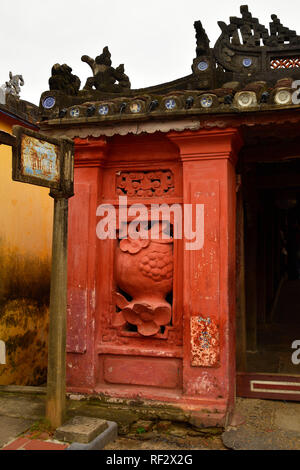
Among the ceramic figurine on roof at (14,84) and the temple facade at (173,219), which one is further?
the ceramic figurine on roof at (14,84)

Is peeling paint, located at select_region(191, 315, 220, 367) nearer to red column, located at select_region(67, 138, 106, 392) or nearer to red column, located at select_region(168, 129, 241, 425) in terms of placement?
red column, located at select_region(168, 129, 241, 425)

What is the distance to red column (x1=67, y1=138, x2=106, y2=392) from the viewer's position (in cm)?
562

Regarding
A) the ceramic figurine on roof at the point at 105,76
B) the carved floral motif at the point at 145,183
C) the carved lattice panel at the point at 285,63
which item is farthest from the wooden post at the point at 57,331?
the carved lattice panel at the point at 285,63

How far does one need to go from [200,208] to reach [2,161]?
4.04 metres

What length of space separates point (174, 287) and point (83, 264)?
1.23m

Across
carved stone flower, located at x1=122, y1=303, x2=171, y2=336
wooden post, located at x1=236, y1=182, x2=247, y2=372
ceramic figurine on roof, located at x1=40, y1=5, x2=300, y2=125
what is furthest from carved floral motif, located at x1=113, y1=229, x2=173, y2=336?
ceramic figurine on roof, located at x1=40, y1=5, x2=300, y2=125

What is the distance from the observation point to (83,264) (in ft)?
18.8

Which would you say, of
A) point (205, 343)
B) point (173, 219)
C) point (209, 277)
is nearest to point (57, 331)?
point (205, 343)

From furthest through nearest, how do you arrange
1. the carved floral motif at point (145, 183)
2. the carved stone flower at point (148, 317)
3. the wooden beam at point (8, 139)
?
1. the carved floral motif at point (145, 183)
2. the carved stone flower at point (148, 317)
3. the wooden beam at point (8, 139)

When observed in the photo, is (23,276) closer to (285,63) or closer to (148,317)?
(148,317)

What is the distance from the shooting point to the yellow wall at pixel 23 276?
778 centimetres

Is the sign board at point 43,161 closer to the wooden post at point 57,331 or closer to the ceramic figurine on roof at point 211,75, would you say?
the wooden post at point 57,331

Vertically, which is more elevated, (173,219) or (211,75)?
(211,75)

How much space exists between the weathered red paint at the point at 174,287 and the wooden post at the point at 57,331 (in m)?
1.12
